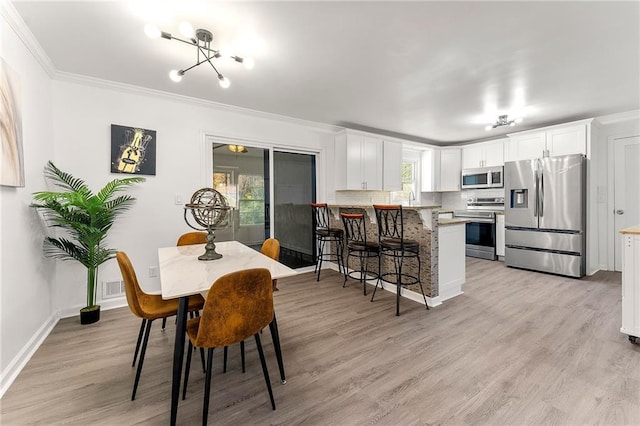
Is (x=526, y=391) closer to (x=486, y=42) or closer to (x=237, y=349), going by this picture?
(x=237, y=349)

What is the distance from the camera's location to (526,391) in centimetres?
173

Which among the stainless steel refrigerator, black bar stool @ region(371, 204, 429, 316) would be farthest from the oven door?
black bar stool @ region(371, 204, 429, 316)

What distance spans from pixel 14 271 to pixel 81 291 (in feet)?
3.57

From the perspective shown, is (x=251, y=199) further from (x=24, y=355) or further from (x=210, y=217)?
(x=24, y=355)

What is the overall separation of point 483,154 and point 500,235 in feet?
5.60

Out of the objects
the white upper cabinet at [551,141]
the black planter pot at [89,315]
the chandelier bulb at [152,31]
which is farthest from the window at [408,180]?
the black planter pot at [89,315]

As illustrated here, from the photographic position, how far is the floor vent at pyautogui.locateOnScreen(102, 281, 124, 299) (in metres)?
3.09

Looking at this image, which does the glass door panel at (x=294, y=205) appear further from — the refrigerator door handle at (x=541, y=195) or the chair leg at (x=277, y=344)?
the refrigerator door handle at (x=541, y=195)

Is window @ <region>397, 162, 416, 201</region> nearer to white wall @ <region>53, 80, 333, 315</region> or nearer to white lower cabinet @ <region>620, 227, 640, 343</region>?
white wall @ <region>53, 80, 333, 315</region>

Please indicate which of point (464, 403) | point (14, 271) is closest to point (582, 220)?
point (464, 403)

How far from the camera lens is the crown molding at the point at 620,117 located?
13.4ft

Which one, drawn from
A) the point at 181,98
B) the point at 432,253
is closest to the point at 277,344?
the point at 432,253

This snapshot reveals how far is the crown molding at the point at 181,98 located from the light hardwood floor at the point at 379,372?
2.46 meters

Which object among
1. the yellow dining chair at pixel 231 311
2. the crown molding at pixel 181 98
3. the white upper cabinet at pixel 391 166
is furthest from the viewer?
the white upper cabinet at pixel 391 166
